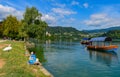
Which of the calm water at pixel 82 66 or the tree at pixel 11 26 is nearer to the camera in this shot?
the calm water at pixel 82 66

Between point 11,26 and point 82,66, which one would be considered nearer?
point 82,66

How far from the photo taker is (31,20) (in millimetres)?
81688

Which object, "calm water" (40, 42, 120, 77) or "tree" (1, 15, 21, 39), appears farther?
"tree" (1, 15, 21, 39)

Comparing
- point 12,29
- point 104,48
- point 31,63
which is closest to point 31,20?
point 12,29

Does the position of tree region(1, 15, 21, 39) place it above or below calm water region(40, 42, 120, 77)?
above

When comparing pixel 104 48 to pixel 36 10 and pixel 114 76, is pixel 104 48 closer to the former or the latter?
pixel 36 10

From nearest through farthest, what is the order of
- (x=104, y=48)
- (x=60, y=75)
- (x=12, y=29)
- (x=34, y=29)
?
1. (x=60, y=75)
2. (x=104, y=48)
3. (x=34, y=29)
4. (x=12, y=29)

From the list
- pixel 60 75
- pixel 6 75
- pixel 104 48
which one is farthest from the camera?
pixel 104 48

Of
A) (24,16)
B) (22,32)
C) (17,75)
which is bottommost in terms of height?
(17,75)

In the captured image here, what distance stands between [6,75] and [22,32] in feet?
213

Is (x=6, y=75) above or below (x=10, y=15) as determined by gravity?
below

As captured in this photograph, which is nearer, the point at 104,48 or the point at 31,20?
the point at 104,48

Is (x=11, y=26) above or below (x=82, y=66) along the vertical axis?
above

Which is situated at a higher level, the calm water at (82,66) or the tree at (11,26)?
the tree at (11,26)
